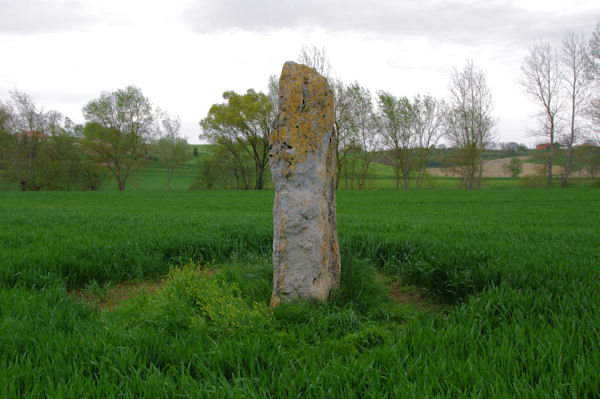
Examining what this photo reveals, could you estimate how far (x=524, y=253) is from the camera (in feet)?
15.2

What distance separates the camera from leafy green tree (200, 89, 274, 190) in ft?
142

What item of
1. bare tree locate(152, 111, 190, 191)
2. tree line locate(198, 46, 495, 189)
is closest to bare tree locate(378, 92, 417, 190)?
tree line locate(198, 46, 495, 189)

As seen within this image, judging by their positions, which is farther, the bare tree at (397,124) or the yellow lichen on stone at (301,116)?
the bare tree at (397,124)

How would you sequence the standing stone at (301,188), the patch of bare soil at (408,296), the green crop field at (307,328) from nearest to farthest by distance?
the green crop field at (307,328)
the standing stone at (301,188)
the patch of bare soil at (408,296)

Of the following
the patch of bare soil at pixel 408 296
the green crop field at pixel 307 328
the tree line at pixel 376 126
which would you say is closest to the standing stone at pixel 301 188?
the green crop field at pixel 307 328

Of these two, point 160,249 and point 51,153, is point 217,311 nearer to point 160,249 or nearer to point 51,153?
point 160,249

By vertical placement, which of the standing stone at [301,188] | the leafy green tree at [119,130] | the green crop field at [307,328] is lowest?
the green crop field at [307,328]

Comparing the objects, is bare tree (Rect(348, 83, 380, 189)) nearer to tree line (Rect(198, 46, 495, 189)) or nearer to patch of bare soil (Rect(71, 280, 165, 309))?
tree line (Rect(198, 46, 495, 189))

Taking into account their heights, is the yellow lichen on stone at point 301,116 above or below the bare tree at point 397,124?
below

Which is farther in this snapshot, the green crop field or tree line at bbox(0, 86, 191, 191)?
tree line at bbox(0, 86, 191, 191)

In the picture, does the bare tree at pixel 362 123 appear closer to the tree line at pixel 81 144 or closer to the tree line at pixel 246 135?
the tree line at pixel 246 135

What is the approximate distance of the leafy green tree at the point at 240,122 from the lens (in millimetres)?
43406

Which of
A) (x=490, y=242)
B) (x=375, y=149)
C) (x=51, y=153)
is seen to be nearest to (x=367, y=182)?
(x=375, y=149)

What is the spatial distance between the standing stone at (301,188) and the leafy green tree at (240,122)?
41.1m
